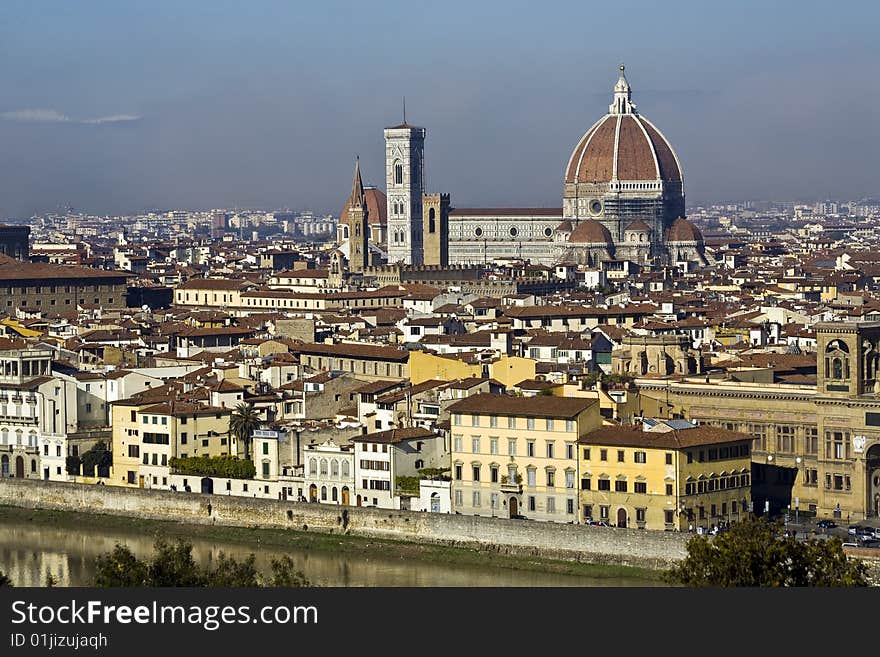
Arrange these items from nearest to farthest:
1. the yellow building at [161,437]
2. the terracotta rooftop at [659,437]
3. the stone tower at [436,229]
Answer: the terracotta rooftop at [659,437] → the yellow building at [161,437] → the stone tower at [436,229]

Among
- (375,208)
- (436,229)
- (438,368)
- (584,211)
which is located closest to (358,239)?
(436,229)

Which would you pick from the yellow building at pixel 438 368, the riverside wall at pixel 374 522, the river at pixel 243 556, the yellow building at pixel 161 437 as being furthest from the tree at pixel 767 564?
the yellow building at pixel 438 368

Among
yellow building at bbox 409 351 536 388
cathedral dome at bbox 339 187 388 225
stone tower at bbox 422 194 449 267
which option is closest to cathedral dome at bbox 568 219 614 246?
stone tower at bbox 422 194 449 267

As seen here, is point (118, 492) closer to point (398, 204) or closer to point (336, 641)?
point (336, 641)

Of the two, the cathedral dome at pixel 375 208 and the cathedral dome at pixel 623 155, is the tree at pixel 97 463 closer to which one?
the cathedral dome at pixel 623 155

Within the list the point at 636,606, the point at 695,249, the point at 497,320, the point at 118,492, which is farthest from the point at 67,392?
the point at 695,249
